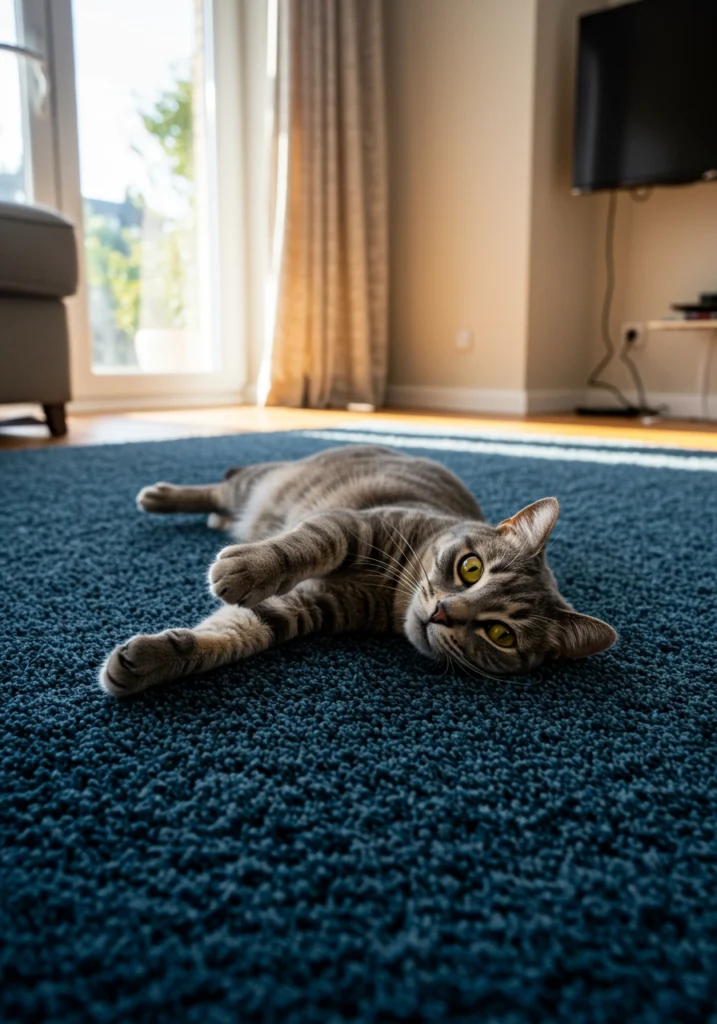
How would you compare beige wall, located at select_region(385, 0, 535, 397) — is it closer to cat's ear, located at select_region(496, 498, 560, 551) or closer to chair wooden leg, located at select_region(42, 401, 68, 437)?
chair wooden leg, located at select_region(42, 401, 68, 437)

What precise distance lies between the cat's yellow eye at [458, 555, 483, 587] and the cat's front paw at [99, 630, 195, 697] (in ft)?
0.96

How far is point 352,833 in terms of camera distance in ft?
1.69

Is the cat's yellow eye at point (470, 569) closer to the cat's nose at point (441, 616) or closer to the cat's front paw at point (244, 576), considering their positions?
the cat's nose at point (441, 616)

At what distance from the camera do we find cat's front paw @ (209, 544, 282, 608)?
76cm

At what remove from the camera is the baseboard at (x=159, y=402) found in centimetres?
353

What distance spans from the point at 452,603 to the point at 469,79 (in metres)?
3.54

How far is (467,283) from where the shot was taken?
12.6 ft

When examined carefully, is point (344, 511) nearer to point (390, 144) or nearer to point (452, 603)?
point (452, 603)

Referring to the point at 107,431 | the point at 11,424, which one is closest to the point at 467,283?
the point at 107,431

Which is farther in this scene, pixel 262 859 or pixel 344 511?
pixel 344 511

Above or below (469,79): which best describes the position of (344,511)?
below

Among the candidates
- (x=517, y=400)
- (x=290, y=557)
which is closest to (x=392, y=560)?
(x=290, y=557)

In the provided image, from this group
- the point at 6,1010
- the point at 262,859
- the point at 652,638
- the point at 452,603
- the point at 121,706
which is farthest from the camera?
the point at 652,638

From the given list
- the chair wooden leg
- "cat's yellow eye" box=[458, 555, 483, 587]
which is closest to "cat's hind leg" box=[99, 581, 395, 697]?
"cat's yellow eye" box=[458, 555, 483, 587]
